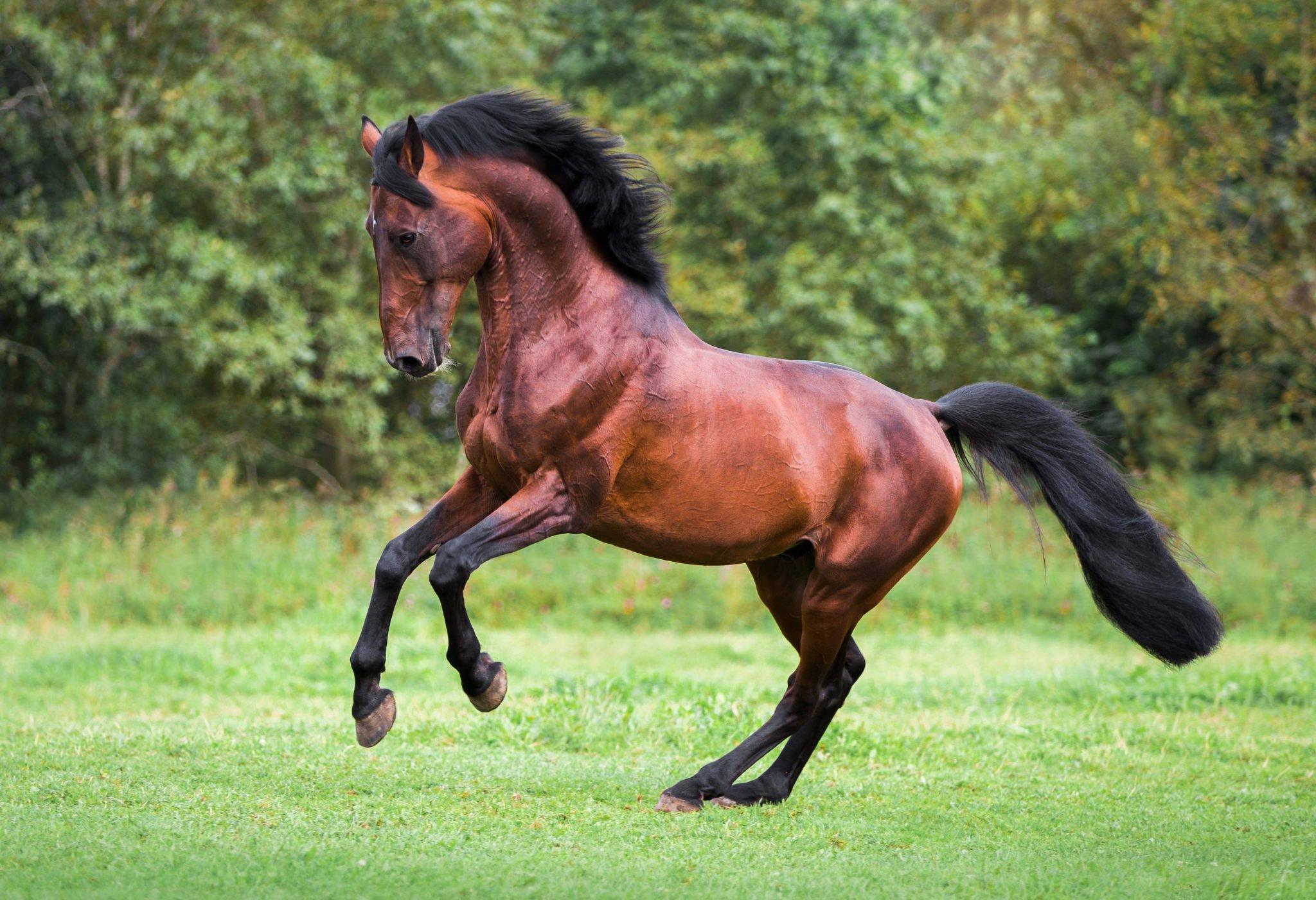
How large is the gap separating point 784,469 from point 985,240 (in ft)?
55.2

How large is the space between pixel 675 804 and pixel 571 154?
8.21ft

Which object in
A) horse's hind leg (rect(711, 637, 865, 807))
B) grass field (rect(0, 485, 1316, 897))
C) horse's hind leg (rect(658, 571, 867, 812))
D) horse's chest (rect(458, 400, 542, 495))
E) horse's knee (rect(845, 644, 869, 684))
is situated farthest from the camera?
horse's knee (rect(845, 644, 869, 684))

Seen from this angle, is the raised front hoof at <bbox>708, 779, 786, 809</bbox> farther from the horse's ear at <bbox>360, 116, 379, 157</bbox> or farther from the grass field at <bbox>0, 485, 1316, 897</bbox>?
the horse's ear at <bbox>360, 116, 379, 157</bbox>

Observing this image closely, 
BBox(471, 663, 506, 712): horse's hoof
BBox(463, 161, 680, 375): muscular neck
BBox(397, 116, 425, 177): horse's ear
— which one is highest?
BBox(397, 116, 425, 177): horse's ear

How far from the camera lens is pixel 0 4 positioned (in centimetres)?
1384

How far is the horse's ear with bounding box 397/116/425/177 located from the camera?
4.43 m

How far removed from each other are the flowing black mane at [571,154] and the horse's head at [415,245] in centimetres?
7

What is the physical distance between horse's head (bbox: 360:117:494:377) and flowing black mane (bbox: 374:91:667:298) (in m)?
0.07

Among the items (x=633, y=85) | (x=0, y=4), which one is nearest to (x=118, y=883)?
(x=0, y=4)

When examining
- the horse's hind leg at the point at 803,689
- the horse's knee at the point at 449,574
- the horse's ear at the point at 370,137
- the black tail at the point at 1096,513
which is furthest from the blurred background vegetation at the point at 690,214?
the horse's knee at the point at 449,574

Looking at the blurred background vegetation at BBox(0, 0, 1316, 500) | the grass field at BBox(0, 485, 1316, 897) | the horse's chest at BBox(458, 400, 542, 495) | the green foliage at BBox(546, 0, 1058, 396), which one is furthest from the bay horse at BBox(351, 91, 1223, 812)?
the green foliage at BBox(546, 0, 1058, 396)

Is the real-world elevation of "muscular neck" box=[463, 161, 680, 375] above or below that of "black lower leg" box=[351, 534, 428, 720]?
above

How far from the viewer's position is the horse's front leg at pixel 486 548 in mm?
A: 4445

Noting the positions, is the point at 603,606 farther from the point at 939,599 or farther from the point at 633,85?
the point at 633,85
